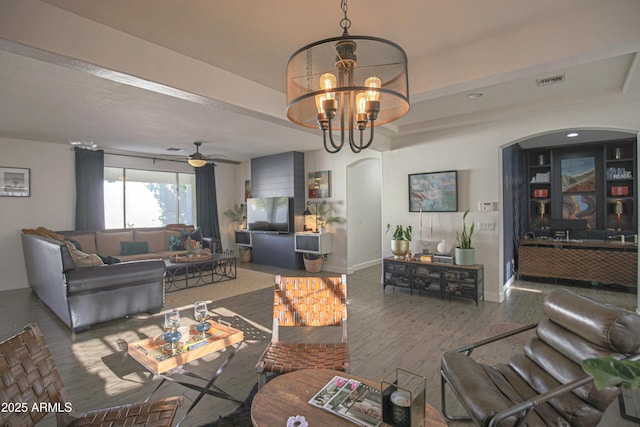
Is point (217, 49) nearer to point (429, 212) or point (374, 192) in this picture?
point (429, 212)

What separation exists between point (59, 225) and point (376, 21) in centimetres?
695

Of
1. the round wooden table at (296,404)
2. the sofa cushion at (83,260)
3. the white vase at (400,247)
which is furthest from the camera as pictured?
the white vase at (400,247)

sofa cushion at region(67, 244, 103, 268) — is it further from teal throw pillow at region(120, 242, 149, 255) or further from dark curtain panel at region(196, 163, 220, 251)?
dark curtain panel at region(196, 163, 220, 251)

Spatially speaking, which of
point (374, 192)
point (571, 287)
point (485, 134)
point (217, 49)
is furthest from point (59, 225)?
point (571, 287)

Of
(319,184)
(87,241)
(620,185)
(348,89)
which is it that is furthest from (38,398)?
(620,185)

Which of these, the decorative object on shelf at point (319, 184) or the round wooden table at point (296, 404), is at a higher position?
the decorative object on shelf at point (319, 184)

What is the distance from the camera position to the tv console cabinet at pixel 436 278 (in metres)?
4.47

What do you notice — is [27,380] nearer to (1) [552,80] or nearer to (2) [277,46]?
(2) [277,46]

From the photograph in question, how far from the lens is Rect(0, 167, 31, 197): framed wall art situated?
5668mm

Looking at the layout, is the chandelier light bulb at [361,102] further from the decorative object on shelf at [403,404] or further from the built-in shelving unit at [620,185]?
the built-in shelving unit at [620,185]

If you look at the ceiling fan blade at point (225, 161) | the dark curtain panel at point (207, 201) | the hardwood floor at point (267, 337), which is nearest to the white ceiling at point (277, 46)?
the hardwood floor at point (267, 337)

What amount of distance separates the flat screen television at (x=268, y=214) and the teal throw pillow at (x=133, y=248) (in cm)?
235

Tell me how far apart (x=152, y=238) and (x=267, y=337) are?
4.99 meters

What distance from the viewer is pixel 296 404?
145cm
